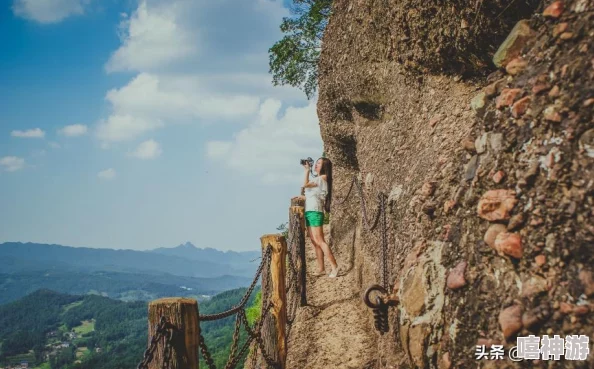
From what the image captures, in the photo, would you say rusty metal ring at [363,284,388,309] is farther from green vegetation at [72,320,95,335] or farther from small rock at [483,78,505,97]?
green vegetation at [72,320,95,335]

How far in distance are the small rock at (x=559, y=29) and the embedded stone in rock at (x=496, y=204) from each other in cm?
121

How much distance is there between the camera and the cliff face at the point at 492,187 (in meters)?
2.19

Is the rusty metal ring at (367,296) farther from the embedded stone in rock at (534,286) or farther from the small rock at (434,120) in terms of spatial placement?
the small rock at (434,120)

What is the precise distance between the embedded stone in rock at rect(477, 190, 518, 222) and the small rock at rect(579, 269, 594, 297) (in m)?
0.63

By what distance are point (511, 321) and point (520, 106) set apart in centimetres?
156

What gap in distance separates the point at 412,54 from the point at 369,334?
4.35m

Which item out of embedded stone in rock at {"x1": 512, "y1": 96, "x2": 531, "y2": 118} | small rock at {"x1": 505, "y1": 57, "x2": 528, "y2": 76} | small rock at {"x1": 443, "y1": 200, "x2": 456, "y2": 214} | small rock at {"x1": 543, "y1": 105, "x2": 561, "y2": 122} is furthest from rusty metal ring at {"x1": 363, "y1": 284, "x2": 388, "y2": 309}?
small rock at {"x1": 505, "y1": 57, "x2": 528, "y2": 76}

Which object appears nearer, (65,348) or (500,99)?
(500,99)

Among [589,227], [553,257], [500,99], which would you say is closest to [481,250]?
[553,257]

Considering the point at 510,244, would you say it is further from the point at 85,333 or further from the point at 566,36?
the point at 85,333

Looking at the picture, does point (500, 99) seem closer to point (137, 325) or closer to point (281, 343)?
point (281, 343)

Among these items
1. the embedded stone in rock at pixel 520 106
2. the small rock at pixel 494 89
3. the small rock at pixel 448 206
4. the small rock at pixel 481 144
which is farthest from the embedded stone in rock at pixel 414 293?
the small rock at pixel 494 89

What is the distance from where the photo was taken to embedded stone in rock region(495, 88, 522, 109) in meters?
2.90

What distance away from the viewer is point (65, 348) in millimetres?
137250
